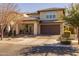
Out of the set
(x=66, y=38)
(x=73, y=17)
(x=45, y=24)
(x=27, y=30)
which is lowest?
(x=66, y=38)

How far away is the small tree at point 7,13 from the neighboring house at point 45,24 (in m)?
0.39

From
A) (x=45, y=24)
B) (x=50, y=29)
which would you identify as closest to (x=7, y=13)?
(x=45, y=24)

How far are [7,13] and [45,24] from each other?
4.54ft

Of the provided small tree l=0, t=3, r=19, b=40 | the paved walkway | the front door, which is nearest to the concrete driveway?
the paved walkway

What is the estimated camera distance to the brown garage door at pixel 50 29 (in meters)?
9.01

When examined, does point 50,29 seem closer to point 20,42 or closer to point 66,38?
point 66,38

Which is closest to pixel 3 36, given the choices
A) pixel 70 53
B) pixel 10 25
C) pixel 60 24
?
pixel 10 25

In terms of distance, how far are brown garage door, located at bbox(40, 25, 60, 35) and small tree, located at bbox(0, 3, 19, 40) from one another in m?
1.12

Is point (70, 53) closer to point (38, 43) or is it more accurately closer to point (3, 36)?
point (38, 43)

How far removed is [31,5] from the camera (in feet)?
26.2

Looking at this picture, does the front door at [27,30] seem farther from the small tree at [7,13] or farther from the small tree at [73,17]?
→ the small tree at [73,17]

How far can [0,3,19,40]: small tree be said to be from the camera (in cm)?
886

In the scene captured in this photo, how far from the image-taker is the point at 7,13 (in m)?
9.34

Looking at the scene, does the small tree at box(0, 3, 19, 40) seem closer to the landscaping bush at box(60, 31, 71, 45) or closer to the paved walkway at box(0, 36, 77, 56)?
the paved walkway at box(0, 36, 77, 56)
